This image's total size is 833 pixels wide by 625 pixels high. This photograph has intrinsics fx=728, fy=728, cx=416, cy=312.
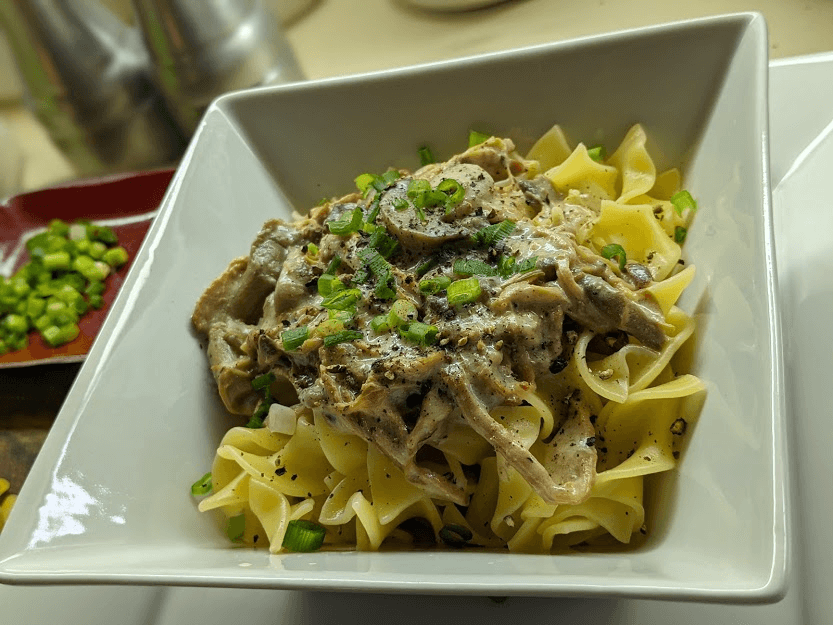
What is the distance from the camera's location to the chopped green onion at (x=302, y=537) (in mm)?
2365

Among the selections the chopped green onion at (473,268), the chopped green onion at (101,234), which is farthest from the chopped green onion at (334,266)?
the chopped green onion at (101,234)

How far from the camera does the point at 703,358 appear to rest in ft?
7.54

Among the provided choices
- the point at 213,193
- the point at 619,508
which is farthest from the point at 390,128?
the point at 619,508

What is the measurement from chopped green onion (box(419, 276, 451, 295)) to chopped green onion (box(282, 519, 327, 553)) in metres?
0.87

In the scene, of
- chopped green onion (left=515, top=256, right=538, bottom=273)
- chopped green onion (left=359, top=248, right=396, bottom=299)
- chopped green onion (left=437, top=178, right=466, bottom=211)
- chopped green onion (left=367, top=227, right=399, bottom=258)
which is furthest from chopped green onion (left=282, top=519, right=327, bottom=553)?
chopped green onion (left=437, top=178, right=466, bottom=211)

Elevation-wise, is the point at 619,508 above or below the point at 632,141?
below

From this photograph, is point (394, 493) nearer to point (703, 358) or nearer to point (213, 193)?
point (703, 358)

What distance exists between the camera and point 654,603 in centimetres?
212

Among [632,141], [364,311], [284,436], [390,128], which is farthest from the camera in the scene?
[390,128]

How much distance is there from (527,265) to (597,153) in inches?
42.3

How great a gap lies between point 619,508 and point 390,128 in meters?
2.02

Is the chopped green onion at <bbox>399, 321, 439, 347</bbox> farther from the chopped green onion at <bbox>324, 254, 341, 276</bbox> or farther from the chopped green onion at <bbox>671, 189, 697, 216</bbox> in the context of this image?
the chopped green onion at <bbox>671, 189, 697, 216</bbox>

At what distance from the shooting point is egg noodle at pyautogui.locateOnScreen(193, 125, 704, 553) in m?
2.25

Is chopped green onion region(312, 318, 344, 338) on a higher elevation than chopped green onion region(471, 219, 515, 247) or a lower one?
lower
